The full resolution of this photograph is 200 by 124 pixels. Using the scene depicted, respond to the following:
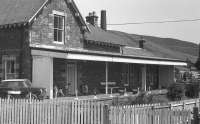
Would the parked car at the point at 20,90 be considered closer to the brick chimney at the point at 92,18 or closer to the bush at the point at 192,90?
the bush at the point at 192,90

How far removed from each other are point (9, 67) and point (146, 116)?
15432mm

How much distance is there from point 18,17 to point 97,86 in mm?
8078

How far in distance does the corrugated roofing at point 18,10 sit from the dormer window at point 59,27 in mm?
1541

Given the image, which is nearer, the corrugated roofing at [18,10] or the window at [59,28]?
the corrugated roofing at [18,10]

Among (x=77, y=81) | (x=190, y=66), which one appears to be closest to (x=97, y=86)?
(x=77, y=81)

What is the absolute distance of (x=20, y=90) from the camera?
2053cm

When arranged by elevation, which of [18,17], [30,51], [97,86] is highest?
[18,17]

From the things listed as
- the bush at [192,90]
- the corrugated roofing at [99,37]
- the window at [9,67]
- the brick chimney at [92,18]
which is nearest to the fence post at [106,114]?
the window at [9,67]

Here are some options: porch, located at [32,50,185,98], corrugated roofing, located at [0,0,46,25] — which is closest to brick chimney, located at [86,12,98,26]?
porch, located at [32,50,185,98]

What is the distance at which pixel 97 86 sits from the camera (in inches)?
1167

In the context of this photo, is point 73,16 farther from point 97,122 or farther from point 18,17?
point 97,122

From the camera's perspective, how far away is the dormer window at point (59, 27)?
26375 mm

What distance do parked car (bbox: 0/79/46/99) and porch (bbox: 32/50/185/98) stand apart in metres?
1.75

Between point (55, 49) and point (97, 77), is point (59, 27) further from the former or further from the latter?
point (97, 77)
